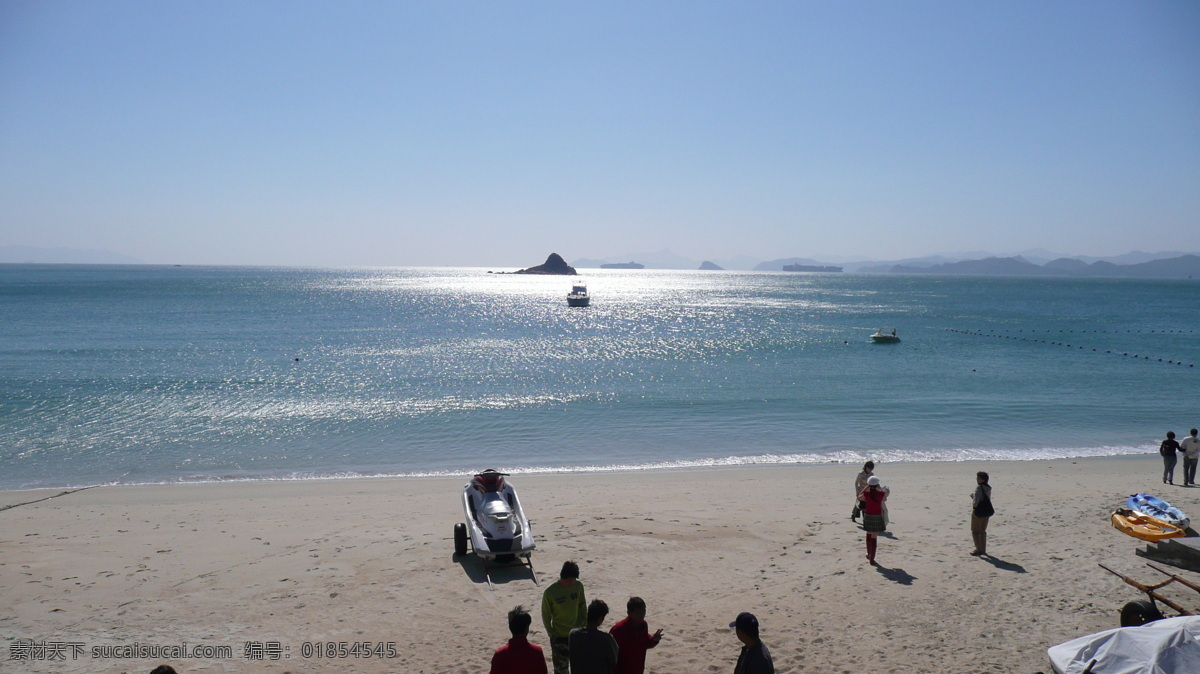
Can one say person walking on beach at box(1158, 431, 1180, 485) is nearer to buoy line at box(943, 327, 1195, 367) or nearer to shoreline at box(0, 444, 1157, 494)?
shoreline at box(0, 444, 1157, 494)

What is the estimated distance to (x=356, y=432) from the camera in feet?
79.5

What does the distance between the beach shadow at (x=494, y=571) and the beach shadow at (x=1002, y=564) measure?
7.21 metres

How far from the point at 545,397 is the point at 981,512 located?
22095 mm

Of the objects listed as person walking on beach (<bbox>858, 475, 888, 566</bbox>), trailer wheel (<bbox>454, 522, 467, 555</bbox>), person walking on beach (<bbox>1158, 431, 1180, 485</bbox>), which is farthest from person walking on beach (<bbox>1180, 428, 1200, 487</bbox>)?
trailer wheel (<bbox>454, 522, 467, 555</bbox>)

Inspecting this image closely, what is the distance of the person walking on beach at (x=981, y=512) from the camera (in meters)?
10.4

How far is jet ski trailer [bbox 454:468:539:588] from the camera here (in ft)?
33.6

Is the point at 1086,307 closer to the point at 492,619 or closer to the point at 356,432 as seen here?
the point at 356,432

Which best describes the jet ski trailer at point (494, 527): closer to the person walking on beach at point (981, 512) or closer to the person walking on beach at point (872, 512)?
the person walking on beach at point (872, 512)

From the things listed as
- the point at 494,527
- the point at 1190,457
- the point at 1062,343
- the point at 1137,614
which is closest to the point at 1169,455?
the point at 1190,457

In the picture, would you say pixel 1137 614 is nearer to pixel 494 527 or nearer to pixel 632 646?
pixel 632 646

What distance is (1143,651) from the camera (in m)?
4.95

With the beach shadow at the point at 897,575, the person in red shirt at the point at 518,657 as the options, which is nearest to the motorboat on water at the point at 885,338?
the beach shadow at the point at 897,575

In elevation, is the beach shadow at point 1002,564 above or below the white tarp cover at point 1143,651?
below

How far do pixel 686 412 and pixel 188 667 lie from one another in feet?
71.9
